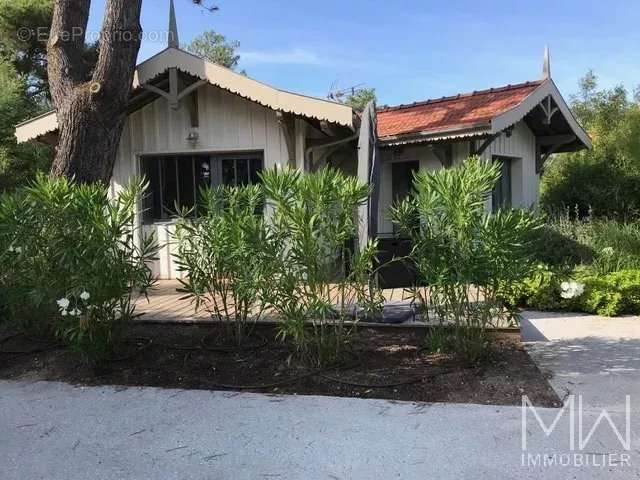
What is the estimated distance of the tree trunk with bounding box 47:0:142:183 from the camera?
630cm

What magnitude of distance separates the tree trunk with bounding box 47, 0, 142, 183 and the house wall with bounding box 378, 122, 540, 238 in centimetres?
425

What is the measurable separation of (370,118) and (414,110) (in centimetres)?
485

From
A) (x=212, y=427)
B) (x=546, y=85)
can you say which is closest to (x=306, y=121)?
(x=546, y=85)

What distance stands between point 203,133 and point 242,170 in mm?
893

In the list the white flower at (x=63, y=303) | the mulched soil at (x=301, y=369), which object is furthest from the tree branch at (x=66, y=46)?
the white flower at (x=63, y=303)

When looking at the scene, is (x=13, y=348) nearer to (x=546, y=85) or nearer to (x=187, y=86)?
(x=187, y=86)

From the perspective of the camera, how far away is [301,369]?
4.56m

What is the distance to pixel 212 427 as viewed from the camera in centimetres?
362

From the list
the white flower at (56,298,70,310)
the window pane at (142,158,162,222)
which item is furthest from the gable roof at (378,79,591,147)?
the white flower at (56,298,70,310)

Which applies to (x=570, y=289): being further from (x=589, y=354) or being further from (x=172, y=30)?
(x=172, y=30)

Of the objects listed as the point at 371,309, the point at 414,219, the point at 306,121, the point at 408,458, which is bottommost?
the point at 408,458

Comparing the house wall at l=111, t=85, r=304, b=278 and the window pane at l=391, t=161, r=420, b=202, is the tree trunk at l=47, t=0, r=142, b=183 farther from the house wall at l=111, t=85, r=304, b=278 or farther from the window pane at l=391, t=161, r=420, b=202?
the window pane at l=391, t=161, r=420, b=202

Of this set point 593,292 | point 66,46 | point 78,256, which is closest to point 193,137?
point 66,46

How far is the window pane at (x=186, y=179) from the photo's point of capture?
31.6ft
